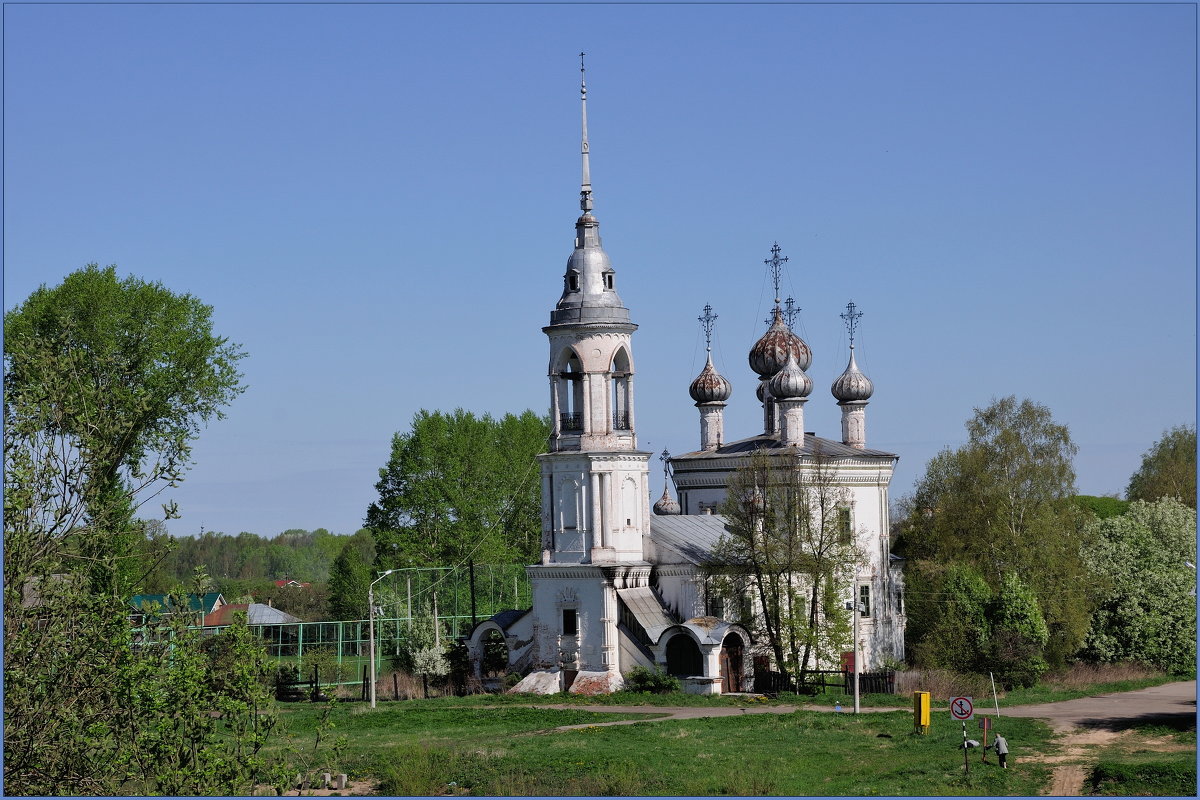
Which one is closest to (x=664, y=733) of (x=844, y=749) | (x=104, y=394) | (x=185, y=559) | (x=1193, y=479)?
(x=844, y=749)

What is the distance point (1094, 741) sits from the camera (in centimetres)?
2964

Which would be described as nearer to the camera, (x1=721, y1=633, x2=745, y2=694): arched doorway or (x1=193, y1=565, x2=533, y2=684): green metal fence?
(x1=721, y1=633, x2=745, y2=694): arched doorway

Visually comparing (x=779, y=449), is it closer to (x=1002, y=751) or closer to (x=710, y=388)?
(x=710, y=388)

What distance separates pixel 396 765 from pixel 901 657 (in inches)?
1003

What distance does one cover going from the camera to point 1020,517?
4631 centimetres

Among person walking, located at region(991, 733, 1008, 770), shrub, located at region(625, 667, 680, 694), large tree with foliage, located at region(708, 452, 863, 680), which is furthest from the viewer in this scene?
large tree with foliage, located at region(708, 452, 863, 680)

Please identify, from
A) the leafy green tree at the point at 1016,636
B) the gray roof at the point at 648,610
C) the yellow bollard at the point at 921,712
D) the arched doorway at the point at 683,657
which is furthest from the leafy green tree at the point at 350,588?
the yellow bollard at the point at 921,712

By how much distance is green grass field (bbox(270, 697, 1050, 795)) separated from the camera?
85.0 ft

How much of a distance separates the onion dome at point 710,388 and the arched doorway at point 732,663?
13.6m

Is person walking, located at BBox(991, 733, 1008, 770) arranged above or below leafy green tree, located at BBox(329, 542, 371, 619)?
below

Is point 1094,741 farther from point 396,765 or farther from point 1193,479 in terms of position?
point 1193,479

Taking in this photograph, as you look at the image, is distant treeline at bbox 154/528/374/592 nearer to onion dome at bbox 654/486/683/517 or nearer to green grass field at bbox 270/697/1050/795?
onion dome at bbox 654/486/683/517

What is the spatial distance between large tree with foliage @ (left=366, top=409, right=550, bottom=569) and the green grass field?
28.0m

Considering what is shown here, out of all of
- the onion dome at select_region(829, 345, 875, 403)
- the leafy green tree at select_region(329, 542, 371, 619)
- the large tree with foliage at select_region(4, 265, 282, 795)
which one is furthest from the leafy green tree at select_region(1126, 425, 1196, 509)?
the large tree with foliage at select_region(4, 265, 282, 795)
